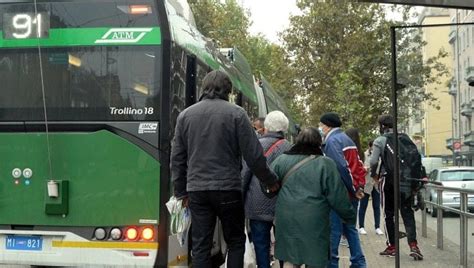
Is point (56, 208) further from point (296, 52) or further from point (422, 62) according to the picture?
point (296, 52)

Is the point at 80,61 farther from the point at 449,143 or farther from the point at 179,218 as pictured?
the point at 449,143

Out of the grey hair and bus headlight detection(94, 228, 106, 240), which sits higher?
the grey hair

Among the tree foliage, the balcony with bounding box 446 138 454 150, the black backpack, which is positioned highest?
the tree foliage

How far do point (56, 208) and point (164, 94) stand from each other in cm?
149

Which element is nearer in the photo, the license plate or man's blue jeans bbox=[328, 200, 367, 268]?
the license plate

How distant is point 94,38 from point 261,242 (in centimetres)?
257

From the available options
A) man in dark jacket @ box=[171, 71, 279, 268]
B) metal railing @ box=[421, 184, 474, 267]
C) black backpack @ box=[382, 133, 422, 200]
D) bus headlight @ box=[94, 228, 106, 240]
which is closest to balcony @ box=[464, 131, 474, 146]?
black backpack @ box=[382, 133, 422, 200]

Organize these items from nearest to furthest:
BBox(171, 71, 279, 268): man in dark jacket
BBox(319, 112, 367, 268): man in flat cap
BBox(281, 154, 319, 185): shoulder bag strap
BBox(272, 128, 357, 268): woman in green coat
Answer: BBox(171, 71, 279, 268): man in dark jacket, BBox(272, 128, 357, 268): woman in green coat, BBox(281, 154, 319, 185): shoulder bag strap, BBox(319, 112, 367, 268): man in flat cap

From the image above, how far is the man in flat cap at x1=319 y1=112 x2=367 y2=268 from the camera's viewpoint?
284 inches

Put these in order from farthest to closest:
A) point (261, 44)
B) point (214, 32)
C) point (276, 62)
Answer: point (261, 44) < point (214, 32) < point (276, 62)

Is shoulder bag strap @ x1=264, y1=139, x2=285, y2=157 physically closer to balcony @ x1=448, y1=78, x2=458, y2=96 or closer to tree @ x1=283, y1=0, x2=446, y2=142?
balcony @ x1=448, y1=78, x2=458, y2=96

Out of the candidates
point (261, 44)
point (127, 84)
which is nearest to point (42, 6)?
point (127, 84)

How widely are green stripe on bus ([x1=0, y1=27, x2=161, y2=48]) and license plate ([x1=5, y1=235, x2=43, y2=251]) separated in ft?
6.13

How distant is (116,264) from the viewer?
6039 millimetres
